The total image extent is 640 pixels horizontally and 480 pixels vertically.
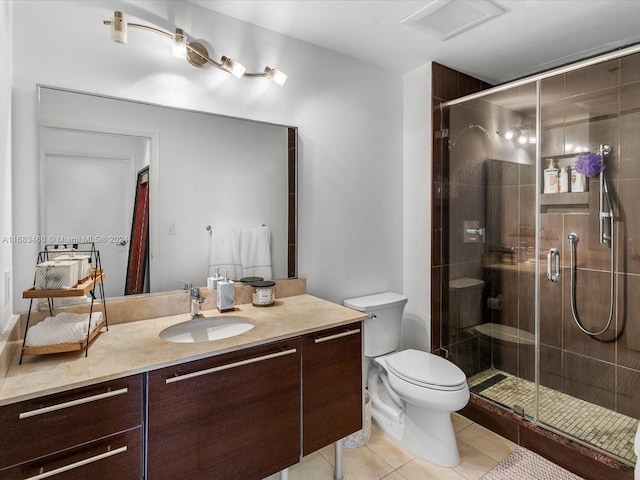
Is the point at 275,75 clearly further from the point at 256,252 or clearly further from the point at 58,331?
the point at 58,331

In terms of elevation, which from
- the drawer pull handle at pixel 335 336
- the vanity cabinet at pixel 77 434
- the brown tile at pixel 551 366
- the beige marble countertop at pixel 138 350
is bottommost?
the brown tile at pixel 551 366

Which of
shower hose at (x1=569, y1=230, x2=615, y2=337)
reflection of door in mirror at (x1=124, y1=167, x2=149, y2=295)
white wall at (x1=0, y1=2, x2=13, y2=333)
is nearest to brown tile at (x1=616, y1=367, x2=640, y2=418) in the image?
shower hose at (x1=569, y1=230, x2=615, y2=337)

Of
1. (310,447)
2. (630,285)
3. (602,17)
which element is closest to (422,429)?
(310,447)

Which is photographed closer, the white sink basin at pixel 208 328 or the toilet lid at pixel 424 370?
the white sink basin at pixel 208 328

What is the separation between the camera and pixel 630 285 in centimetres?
217

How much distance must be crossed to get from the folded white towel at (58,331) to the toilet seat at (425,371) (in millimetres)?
1567

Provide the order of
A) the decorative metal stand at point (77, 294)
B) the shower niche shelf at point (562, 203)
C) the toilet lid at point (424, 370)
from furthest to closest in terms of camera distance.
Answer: the shower niche shelf at point (562, 203) → the toilet lid at point (424, 370) → the decorative metal stand at point (77, 294)

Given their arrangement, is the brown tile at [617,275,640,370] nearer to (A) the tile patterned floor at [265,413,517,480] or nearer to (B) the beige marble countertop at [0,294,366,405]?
(A) the tile patterned floor at [265,413,517,480]

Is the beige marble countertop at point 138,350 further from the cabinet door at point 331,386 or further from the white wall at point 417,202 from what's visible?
the white wall at point 417,202

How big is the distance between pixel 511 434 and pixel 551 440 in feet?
0.75

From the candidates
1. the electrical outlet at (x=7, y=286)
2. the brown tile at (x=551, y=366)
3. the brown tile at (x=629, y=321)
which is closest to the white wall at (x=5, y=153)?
the electrical outlet at (x=7, y=286)

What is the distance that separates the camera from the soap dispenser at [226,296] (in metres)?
1.80

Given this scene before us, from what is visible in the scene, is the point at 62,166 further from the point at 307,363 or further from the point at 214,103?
the point at 307,363

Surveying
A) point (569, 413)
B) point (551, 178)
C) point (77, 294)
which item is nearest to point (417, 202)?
point (551, 178)
